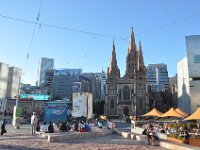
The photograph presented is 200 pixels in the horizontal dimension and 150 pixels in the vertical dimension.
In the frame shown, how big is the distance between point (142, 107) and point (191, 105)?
85.1 ft

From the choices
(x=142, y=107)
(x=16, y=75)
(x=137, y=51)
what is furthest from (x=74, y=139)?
(x=16, y=75)

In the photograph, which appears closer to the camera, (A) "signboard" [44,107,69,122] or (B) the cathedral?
(A) "signboard" [44,107,69,122]

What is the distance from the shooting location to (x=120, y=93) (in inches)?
3553

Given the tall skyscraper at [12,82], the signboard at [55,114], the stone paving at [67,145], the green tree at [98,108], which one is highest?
the tall skyscraper at [12,82]

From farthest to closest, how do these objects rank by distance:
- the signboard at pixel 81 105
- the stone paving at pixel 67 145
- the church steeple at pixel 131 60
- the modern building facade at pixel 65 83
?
the modern building facade at pixel 65 83 → the church steeple at pixel 131 60 → the signboard at pixel 81 105 → the stone paving at pixel 67 145

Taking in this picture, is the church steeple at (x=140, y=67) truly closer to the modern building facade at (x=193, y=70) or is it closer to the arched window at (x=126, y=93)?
the arched window at (x=126, y=93)

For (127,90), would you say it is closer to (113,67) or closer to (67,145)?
(113,67)

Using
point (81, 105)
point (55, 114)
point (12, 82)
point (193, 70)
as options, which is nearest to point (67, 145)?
point (81, 105)

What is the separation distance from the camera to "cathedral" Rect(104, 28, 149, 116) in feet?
A: 289

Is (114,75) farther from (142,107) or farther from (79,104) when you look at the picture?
(79,104)

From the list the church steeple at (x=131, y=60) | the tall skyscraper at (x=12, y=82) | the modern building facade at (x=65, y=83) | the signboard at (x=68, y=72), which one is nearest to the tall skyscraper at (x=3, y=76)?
the tall skyscraper at (x=12, y=82)

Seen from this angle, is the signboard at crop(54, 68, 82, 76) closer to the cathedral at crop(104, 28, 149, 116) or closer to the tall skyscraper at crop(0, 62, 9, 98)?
the tall skyscraper at crop(0, 62, 9, 98)

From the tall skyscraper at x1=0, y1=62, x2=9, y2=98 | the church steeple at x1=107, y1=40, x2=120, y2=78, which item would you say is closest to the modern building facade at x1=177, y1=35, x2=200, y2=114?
the church steeple at x1=107, y1=40, x2=120, y2=78

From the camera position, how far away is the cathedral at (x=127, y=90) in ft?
289
